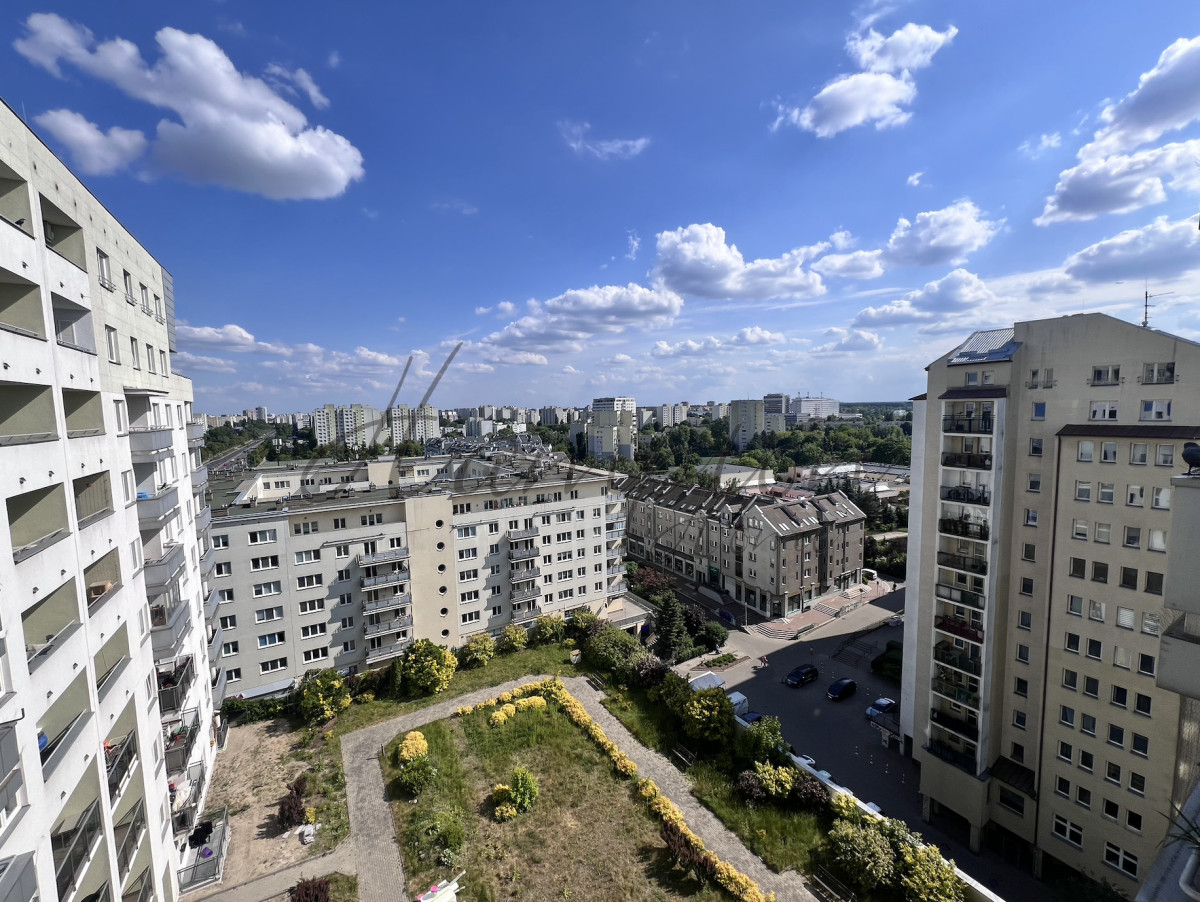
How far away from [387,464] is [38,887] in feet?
127

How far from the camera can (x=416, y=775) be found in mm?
21969

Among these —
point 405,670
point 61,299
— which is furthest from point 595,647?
point 61,299

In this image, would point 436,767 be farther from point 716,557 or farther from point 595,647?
point 716,557

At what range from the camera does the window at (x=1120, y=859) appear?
1816cm

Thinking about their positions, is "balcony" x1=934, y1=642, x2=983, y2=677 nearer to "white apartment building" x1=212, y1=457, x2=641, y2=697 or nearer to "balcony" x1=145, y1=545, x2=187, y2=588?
"white apartment building" x1=212, y1=457, x2=641, y2=697

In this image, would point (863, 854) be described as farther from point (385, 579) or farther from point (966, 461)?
point (385, 579)

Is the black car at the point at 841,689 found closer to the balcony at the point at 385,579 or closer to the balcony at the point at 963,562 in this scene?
the balcony at the point at 963,562

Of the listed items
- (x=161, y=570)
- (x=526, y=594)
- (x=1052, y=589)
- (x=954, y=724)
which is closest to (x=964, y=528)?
(x=1052, y=589)

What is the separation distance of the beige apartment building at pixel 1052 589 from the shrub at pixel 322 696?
→ 100.0ft

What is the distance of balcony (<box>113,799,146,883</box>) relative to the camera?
10.9 m

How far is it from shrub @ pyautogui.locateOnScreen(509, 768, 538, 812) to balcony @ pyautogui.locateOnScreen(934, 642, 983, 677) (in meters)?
19.4

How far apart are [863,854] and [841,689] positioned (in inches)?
732

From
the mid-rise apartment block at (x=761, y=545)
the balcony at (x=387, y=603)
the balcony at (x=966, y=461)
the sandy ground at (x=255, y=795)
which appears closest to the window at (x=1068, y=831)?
the balcony at (x=966, y=461)

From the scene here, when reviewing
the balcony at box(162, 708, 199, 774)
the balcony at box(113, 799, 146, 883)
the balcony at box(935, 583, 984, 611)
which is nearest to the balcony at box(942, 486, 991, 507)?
the balcony at box(935, 583, 984, 611)
